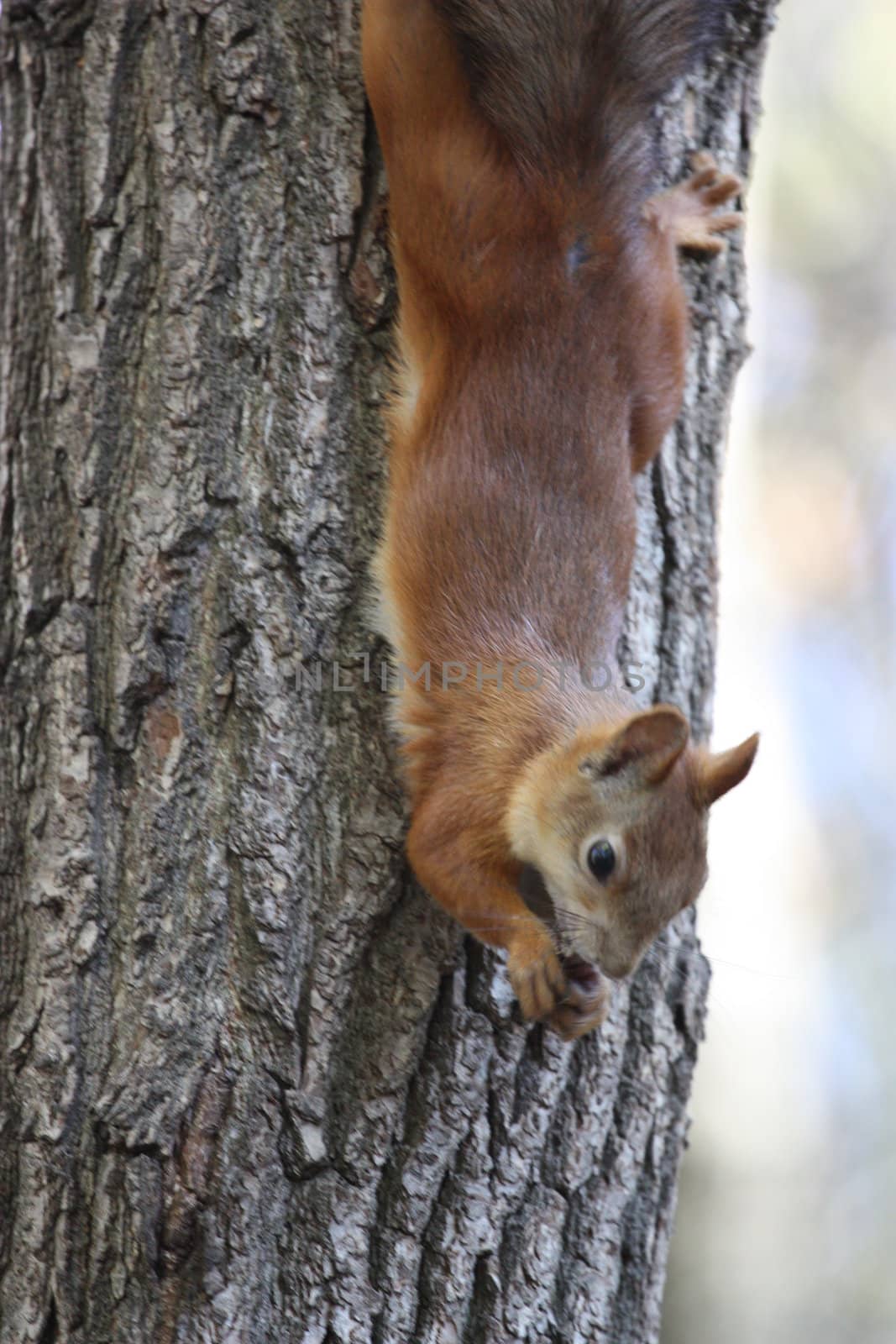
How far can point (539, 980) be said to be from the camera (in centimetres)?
175

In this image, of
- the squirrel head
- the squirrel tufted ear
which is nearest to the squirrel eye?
the squirrel head

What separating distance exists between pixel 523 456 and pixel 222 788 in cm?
70

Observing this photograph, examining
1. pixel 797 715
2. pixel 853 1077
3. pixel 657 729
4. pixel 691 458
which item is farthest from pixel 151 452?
pixel 853 1077

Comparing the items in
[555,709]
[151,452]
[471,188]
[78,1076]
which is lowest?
[78,1076]

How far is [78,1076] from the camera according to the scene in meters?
1.75

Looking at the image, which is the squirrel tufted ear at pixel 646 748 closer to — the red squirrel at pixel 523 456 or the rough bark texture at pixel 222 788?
the red squirrel at pixel 523 456

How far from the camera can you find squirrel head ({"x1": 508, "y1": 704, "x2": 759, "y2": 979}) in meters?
1.71

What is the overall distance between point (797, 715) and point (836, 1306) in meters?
2.21

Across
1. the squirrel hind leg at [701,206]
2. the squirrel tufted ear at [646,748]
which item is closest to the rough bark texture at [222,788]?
Answer: the squirrel tufted ear at [646,748]

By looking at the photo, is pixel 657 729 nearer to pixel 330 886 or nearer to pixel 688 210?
pixel 330 886

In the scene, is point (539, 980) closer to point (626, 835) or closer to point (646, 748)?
point (626, 835)

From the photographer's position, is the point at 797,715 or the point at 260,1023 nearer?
the point at 260,1023

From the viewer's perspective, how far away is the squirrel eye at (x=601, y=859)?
5.70 feet

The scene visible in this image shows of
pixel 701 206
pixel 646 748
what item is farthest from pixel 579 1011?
pixel 701 206
